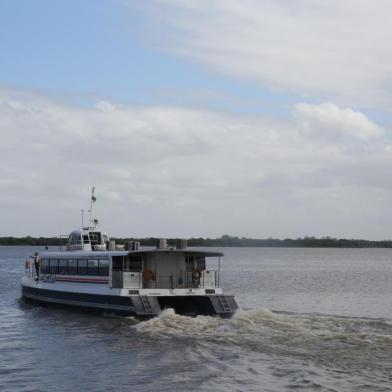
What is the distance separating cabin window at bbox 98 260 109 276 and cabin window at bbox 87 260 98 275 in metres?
0.37

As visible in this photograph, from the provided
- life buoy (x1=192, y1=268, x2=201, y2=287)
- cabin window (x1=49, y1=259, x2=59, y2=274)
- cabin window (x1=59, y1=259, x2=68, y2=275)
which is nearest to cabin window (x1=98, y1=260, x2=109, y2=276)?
cabin window (x1=59, y1=259, x2=68, y2=275)

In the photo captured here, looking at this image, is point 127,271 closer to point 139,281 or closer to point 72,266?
point 139,281

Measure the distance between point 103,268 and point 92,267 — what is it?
1193 mm

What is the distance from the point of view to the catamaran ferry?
33.0 meters

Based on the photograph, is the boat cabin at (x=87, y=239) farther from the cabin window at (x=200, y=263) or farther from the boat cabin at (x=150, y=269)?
the cabin window at (x=200, y=263)

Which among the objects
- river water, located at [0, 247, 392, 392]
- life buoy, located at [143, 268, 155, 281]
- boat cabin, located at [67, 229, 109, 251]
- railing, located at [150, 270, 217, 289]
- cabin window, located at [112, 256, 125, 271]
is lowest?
river water, located at [0, 247, 392, 392]

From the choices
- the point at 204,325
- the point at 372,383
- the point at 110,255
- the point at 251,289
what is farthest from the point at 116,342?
the point at 251,289

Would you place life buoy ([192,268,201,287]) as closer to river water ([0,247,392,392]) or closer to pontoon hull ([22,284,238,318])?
pontoon hull ([22,284,238,318])

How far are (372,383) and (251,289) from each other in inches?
1587

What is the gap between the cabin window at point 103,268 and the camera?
3528 cm

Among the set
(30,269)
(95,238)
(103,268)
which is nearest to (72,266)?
(103,268)

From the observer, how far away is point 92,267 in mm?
36562

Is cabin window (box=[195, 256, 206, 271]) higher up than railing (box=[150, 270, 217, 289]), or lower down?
higher up

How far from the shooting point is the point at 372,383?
19375mm
